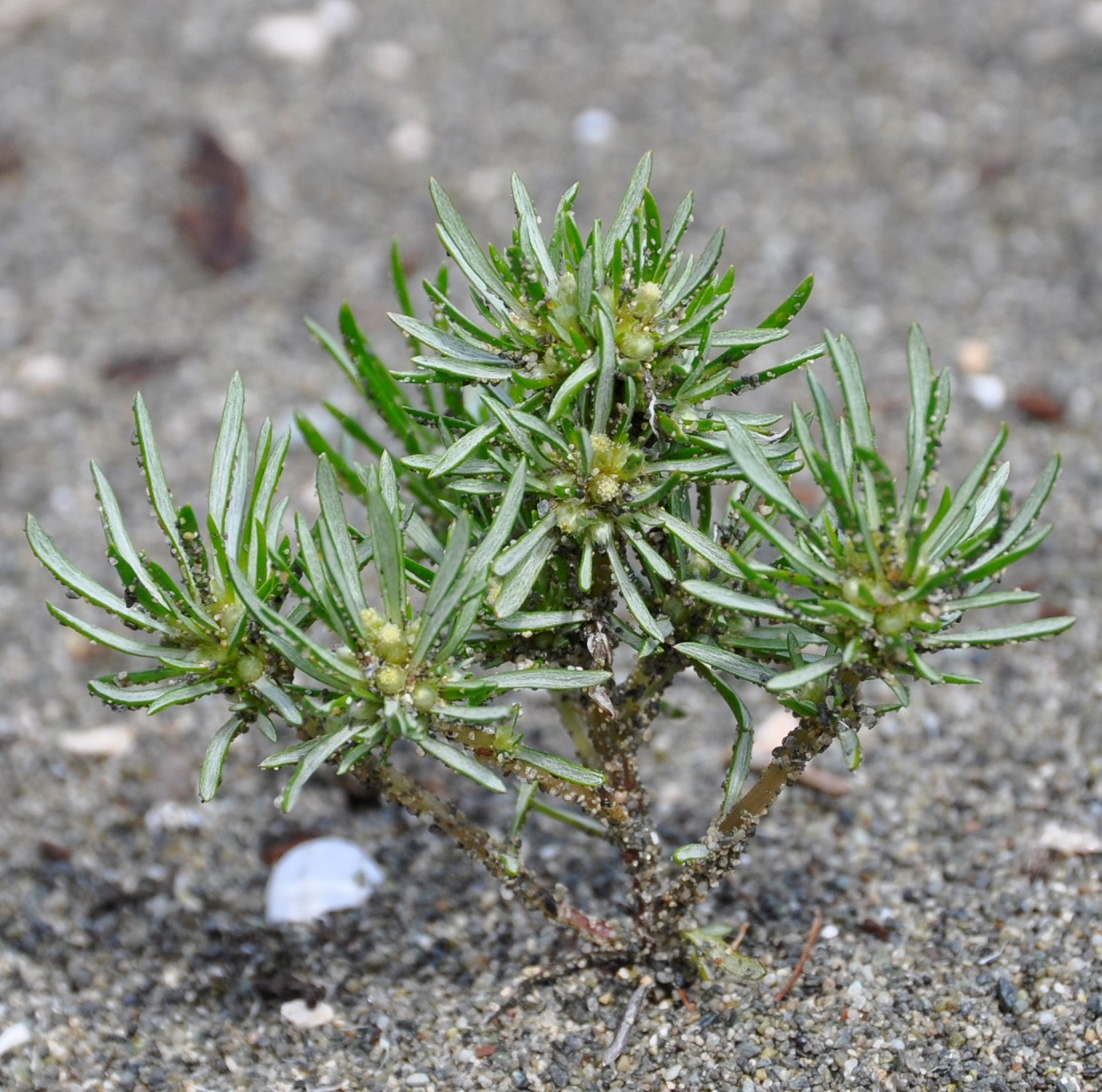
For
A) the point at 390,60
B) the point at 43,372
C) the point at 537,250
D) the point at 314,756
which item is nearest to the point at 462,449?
the point at 537,250

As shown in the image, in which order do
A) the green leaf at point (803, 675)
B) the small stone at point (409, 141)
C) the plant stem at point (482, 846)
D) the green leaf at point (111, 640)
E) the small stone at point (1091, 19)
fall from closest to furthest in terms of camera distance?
the green leaf at point (803, 675) < the green leaf at point (111, 640) < the plant stem at point (482, 846) < the small stone at point (409, 141) < the small stone at point (1091, 19)

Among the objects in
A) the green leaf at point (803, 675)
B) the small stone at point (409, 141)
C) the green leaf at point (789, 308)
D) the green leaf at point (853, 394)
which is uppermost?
the small stone at point (409, 141)

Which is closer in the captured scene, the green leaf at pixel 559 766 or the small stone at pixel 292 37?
the green leaf at pixel 559 766

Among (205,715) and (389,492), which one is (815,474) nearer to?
(389,492)

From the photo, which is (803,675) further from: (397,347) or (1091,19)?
(1091,19)

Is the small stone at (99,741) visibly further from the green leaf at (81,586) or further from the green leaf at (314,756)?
the green leaf at (314,756)

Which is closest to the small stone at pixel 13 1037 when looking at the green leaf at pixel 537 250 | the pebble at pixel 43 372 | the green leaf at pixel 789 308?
the green leaf at pixel 537 250

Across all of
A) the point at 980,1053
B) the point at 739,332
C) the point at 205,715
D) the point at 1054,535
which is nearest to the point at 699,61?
the point at 1054,535
